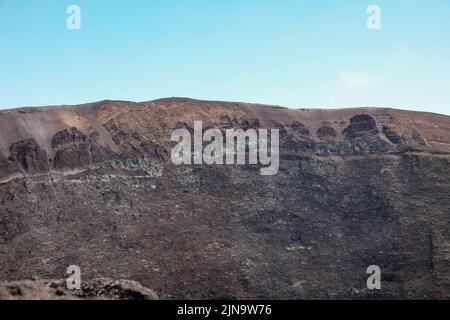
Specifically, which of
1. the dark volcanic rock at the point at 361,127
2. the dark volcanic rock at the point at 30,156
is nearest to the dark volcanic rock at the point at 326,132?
the dark volcanic rock at the point at 361,127

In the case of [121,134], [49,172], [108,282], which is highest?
[121,134]

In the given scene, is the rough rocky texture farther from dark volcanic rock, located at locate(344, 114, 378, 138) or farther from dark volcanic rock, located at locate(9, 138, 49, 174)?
dark volcanic rock, located at locate(344, 114, 378, 138)

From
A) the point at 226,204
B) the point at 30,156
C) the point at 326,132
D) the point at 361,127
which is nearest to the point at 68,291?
the point at 226,204

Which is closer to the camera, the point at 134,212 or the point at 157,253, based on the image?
the point at 157,253

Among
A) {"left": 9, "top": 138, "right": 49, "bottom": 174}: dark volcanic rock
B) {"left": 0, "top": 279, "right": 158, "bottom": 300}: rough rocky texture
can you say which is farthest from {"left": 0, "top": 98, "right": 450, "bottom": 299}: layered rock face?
{"left": 0, "top": 279, "right": 158, "bottom": 300}: rough rocky texture

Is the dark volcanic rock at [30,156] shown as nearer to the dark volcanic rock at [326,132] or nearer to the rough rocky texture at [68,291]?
the rough rocky texture at [68,291]

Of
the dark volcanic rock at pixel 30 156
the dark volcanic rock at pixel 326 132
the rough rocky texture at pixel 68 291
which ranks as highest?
the dark volcanic rock at pixel 326 132
